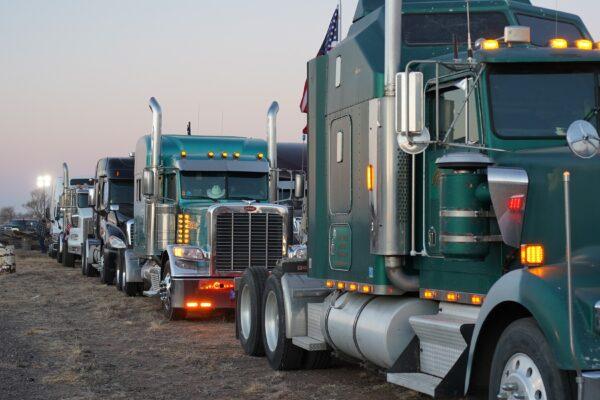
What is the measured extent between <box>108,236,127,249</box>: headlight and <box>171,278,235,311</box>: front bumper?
6572 millimetres

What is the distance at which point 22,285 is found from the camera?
2444 cm

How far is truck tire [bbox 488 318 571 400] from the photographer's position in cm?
574

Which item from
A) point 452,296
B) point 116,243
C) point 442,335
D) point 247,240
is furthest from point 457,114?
point 116,243

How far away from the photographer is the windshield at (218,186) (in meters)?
17.5

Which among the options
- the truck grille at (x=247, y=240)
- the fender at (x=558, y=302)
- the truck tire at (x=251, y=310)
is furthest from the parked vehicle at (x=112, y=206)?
the fender at (x=558, y=302)

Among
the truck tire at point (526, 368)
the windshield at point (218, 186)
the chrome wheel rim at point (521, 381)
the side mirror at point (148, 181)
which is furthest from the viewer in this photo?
the windshield at point (218, 186)

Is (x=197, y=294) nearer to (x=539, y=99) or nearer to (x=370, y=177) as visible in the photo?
(x=370, y=177)

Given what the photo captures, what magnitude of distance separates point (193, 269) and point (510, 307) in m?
10.1

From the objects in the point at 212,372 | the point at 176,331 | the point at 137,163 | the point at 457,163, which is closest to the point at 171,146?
the point at 137,163

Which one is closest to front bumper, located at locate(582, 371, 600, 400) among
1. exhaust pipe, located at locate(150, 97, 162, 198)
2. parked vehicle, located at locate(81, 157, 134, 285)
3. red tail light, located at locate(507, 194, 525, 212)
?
red tail light, located at locate(507, 194, 525, 212)

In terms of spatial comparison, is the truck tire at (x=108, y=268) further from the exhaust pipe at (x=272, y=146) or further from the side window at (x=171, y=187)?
the exhaust pipe at (x=272, y=146)

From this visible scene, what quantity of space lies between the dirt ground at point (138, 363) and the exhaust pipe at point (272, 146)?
2.69 meters

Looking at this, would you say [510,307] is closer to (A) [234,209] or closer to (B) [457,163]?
(B) [457,163]

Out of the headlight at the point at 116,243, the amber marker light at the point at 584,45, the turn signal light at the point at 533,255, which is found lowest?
the turn signal light at the point at 533,255
